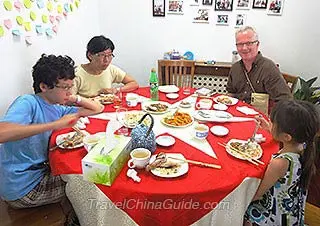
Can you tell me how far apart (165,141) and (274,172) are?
1.92 ft

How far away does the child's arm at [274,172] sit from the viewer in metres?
1.36

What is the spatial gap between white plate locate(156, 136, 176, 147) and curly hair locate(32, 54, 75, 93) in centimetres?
67

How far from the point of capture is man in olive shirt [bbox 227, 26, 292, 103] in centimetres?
246

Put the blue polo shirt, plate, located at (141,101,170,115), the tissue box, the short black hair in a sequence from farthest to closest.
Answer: the short black hair
plate, located at (141,101,170,115)
the blue polo shirt
the tissue box

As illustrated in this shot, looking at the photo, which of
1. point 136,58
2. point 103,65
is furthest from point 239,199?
point 136,58

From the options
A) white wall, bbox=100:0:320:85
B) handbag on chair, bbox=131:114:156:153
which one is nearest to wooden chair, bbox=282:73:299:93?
white wall, bbox=100:0:320:85

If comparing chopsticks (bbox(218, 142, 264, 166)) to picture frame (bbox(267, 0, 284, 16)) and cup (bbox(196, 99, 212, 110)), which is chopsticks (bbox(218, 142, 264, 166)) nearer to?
cup (bbox(196, 99, 212, 110))

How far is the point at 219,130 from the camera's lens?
5.72 ft

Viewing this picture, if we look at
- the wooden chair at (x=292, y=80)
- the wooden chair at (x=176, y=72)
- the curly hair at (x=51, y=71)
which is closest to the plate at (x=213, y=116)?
the curly hair at (x=51, y=71)

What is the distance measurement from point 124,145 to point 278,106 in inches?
31.8

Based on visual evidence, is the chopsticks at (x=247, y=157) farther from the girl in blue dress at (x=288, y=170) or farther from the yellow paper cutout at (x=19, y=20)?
the yellow paper cutout at (x=19, y=20)

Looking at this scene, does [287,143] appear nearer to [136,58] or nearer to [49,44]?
[49,44]

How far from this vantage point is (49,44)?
2551 millimetres

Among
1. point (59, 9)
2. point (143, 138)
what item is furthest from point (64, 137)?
point (59, 9)
